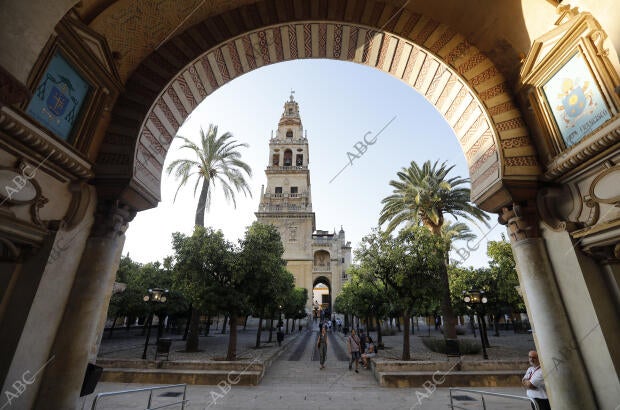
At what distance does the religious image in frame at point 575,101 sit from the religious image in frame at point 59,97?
304 inches

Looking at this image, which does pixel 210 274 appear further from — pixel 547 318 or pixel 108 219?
pixel 547 318

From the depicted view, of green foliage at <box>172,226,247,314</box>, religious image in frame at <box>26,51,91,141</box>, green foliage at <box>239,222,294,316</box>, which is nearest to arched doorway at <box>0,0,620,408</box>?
religious image in frame at <box>26,51,91,141</box>

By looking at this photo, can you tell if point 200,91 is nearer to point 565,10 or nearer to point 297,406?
point 565,10

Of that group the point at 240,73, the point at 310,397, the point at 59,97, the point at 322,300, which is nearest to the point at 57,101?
the point at 59,97

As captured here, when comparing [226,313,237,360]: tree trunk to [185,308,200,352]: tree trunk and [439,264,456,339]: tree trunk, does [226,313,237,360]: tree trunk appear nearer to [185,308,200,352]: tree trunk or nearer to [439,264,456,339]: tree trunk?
[185,308,200,352]: tree trunk

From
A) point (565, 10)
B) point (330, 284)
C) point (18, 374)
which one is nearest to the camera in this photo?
point (18, 374)

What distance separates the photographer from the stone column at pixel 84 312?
13.2ft

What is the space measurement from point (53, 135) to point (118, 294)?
2161 cm

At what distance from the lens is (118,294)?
21.2 meters

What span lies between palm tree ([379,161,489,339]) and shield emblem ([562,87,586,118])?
13595mm

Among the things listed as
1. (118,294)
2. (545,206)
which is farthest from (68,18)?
(118,294)

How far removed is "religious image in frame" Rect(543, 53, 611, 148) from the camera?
405cm

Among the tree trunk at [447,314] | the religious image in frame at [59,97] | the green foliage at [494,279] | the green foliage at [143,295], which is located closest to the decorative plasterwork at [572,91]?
the religious image in frame at [59,97]

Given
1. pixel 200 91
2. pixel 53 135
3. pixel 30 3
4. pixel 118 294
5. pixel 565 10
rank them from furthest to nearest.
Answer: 1. pixel 118 294
2. pixel 200 91
3. pixel 565 10
4. pixel 53 135
5. pixel 30 3
